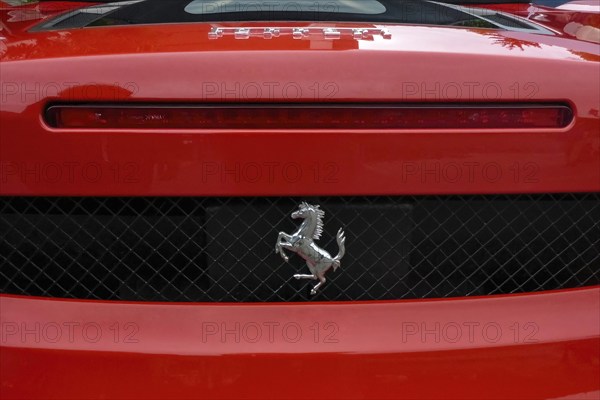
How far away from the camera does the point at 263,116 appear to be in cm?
152

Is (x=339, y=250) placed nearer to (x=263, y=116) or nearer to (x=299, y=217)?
(x=299, y=217)

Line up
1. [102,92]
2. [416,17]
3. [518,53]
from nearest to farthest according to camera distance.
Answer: [102,92], [518,53], [416,17]

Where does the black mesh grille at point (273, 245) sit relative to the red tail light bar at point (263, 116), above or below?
below

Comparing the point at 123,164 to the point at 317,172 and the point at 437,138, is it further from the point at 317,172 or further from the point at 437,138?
the point at 437,138

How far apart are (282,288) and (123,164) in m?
0.46

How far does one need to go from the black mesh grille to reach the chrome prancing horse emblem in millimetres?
34

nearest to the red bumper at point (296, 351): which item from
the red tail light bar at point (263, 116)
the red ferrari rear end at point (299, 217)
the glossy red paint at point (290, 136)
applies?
the red ferrari rear end at point (299, 217)

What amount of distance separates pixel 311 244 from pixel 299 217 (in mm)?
→ 64

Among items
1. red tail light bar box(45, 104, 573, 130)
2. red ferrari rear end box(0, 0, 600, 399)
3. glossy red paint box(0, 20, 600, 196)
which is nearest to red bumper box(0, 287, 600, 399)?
red ferrari rear end box(0, 0, 600, 399)

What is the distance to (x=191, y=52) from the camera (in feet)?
5.10

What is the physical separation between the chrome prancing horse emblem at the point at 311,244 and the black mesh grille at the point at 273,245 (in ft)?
0.11

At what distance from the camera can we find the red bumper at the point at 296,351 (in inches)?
61.4

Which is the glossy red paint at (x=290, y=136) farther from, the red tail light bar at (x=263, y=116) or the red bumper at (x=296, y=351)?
the red bumper at (x=296, y=351)

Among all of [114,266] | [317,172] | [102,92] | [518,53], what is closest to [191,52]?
[102,92]
